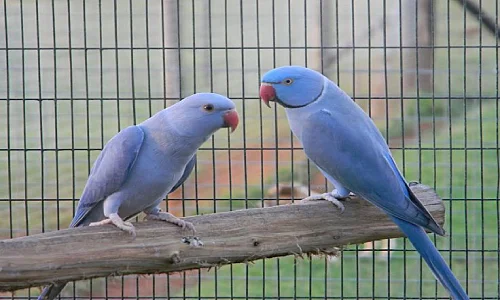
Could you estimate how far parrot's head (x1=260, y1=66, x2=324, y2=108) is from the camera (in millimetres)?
2646

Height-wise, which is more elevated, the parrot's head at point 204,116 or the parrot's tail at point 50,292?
the parrot's head at point 204,116

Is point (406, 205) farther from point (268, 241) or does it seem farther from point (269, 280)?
point (269, 280)

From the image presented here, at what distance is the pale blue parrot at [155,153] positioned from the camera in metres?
2.48

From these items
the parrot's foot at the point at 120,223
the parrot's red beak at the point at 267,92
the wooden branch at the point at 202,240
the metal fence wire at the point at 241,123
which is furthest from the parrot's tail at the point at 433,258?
the metal fence wire at the point at 241,123

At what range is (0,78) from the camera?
15.2ft

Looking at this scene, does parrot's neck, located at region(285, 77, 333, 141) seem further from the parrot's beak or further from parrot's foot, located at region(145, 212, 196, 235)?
parrot's foot, located at region(145, 212, 196, 235)

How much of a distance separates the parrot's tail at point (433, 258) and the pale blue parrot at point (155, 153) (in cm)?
61

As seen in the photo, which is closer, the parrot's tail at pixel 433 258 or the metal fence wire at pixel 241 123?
the parrot's tail at pixel 433 258

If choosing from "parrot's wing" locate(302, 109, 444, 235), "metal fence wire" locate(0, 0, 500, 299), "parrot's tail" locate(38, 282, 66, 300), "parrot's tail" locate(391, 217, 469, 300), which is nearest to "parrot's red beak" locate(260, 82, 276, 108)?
"parrot's wing" locate(302, 109, 444, 235)

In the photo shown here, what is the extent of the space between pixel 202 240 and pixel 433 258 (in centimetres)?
69

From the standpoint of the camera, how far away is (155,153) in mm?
2492

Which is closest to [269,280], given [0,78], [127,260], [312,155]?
[0,78]

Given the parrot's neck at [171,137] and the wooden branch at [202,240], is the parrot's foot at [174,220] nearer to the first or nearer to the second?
the wooden branch at [202,240]

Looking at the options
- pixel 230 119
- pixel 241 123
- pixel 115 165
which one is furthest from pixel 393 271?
pixel 115 165
